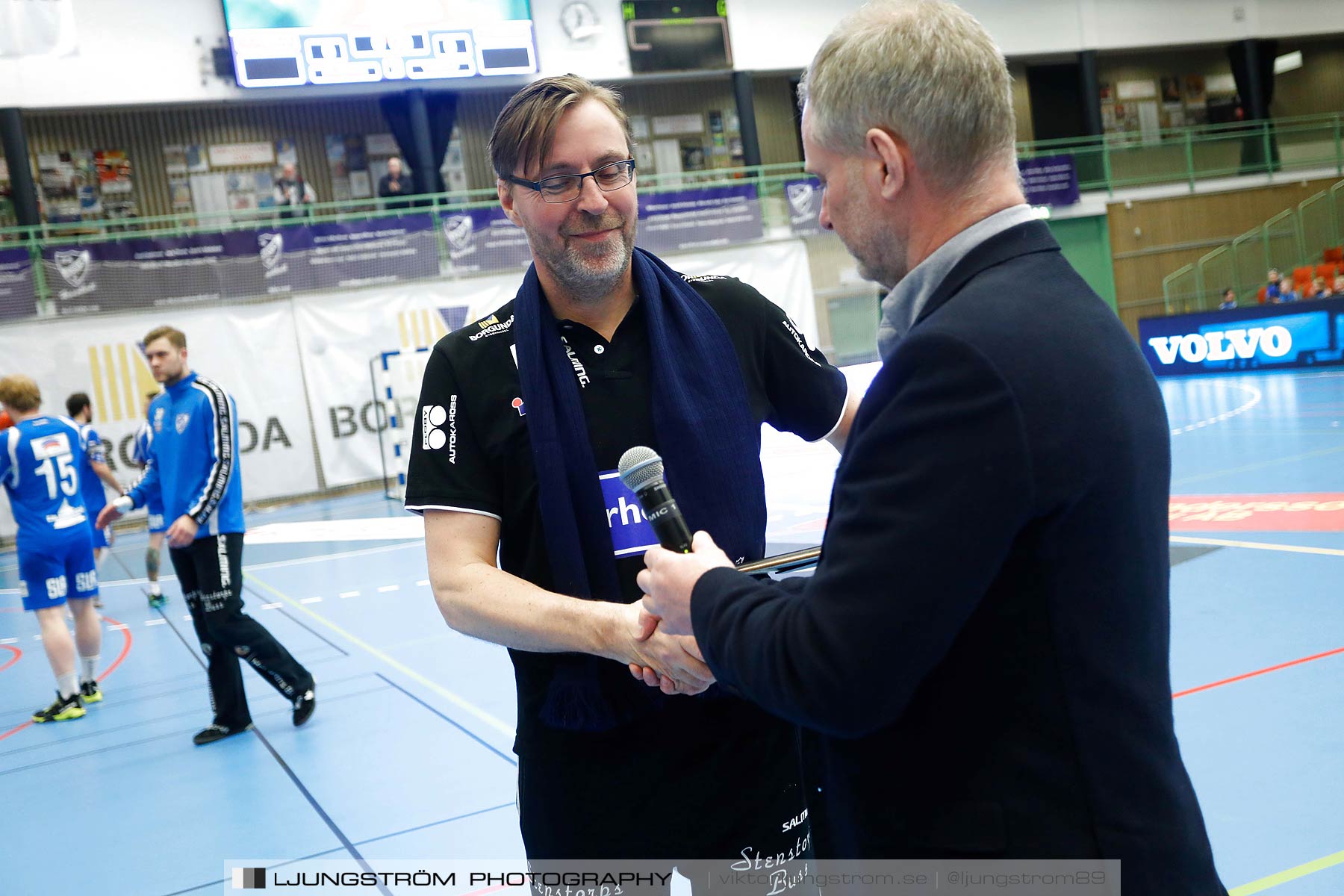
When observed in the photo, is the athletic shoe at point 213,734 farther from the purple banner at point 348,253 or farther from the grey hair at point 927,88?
the purple banner at point 348,253

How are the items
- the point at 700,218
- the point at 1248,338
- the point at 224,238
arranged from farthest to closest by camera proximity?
the point at 700,218, the point at 224,238, the point at 1248,338

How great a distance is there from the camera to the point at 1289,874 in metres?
2.84

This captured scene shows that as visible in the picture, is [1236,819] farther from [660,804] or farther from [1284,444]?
[1284,444]

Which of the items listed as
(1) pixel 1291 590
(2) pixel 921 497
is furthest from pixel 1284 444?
(2) pixel 921 497

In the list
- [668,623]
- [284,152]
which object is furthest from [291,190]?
[668,623]

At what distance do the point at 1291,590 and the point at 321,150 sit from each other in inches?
773

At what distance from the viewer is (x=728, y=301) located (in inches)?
79.3

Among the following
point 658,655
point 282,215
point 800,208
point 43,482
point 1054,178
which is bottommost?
point 43,482

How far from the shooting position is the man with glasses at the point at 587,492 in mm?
1756

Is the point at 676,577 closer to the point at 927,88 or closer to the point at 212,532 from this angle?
the point at 927,88

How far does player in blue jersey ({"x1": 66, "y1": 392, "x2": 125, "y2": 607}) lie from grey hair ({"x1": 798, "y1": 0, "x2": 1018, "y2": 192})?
21.4 ft

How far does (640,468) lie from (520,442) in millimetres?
343

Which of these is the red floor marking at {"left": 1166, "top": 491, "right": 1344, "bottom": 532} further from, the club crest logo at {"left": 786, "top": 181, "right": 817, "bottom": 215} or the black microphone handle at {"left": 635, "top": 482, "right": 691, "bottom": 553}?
the club crest logo at {"left": 786, "top": 181, "right": 817, "bottom": 215}

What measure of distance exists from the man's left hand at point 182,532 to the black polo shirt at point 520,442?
3.83 m
